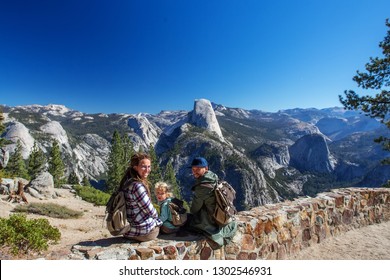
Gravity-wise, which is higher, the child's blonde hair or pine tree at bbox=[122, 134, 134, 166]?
pine tree at bbox=[122, 134, 134, 166]

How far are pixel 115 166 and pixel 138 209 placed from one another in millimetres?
57058

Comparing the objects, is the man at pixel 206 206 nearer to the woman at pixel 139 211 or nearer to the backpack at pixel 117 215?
the woman at pixel 139 211

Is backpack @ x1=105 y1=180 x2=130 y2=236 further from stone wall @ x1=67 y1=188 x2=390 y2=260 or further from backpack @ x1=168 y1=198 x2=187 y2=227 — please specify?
backpack @ x1=168 y1=198 x2=187 y2=227

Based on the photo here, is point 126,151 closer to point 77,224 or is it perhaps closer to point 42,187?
point 42,187

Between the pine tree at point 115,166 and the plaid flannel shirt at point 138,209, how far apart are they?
55.9 m

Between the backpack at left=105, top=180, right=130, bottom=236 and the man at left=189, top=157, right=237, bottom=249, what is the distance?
151 centimetres

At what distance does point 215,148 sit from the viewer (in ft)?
527

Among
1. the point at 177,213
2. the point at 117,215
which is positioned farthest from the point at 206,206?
the point at 117,215

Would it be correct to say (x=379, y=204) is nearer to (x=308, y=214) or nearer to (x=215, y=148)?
(x=308, y=214)

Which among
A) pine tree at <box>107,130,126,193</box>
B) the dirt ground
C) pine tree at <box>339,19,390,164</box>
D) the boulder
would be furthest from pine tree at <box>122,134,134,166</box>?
pine tree at <box>339,19,390,164</box>

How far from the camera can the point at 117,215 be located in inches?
190

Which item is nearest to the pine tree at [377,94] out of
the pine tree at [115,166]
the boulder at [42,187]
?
the boulder at [42,187]

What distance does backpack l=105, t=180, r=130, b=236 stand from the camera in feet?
15.9
